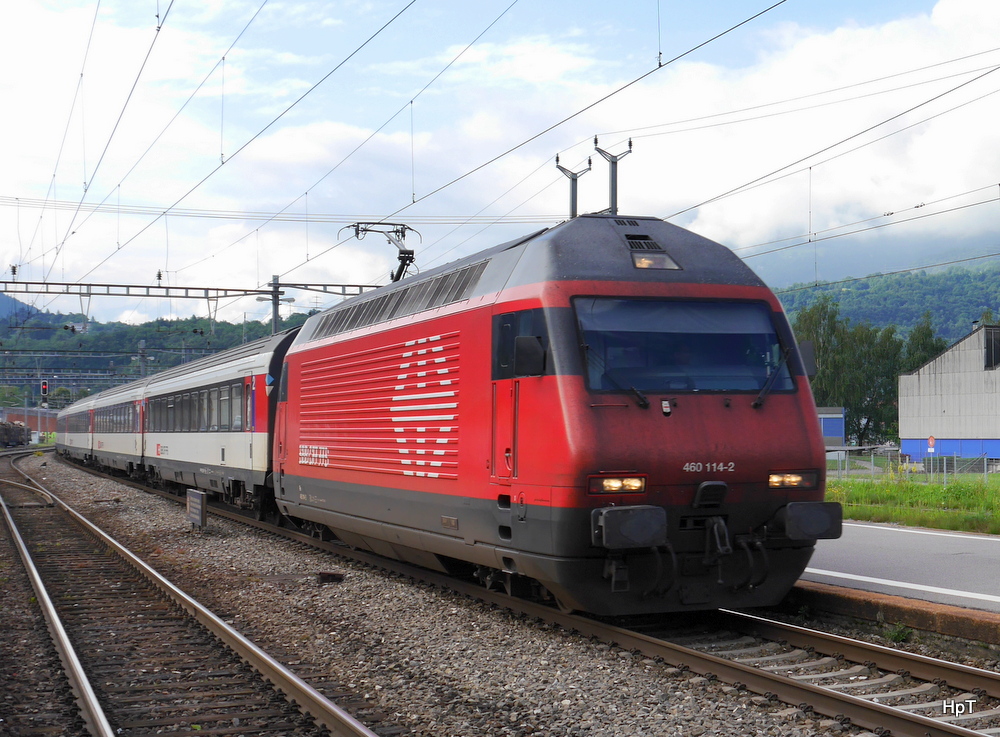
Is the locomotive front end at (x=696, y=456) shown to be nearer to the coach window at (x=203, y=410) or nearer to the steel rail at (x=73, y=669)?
the steel rail at (x=73, y=669)

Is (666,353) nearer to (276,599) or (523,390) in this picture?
(523,390)

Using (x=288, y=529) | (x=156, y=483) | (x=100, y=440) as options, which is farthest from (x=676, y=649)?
(x=100, y=440)

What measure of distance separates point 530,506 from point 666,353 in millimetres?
1621

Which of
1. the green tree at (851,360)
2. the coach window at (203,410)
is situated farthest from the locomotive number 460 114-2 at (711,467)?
the green tree at (851,360)

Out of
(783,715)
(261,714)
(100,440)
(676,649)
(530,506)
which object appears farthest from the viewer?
(100,440)

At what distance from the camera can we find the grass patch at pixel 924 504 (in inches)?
584

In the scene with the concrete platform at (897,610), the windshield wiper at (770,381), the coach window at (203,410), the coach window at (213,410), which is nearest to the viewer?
the concrete platform at (897,610)

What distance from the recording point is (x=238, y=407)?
18.8m

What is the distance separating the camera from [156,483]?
100 ft

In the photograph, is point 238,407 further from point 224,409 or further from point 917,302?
point 917,302

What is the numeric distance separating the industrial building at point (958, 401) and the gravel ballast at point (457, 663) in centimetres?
5529

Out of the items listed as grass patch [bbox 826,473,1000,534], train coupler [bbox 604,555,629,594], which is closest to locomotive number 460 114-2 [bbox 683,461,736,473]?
train coupler [bbox 604,555,629,594]

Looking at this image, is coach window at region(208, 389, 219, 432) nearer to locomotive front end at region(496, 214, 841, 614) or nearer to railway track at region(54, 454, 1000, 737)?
railway track at region(54, 454, 1000, 737)

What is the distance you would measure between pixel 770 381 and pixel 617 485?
5.55ft
